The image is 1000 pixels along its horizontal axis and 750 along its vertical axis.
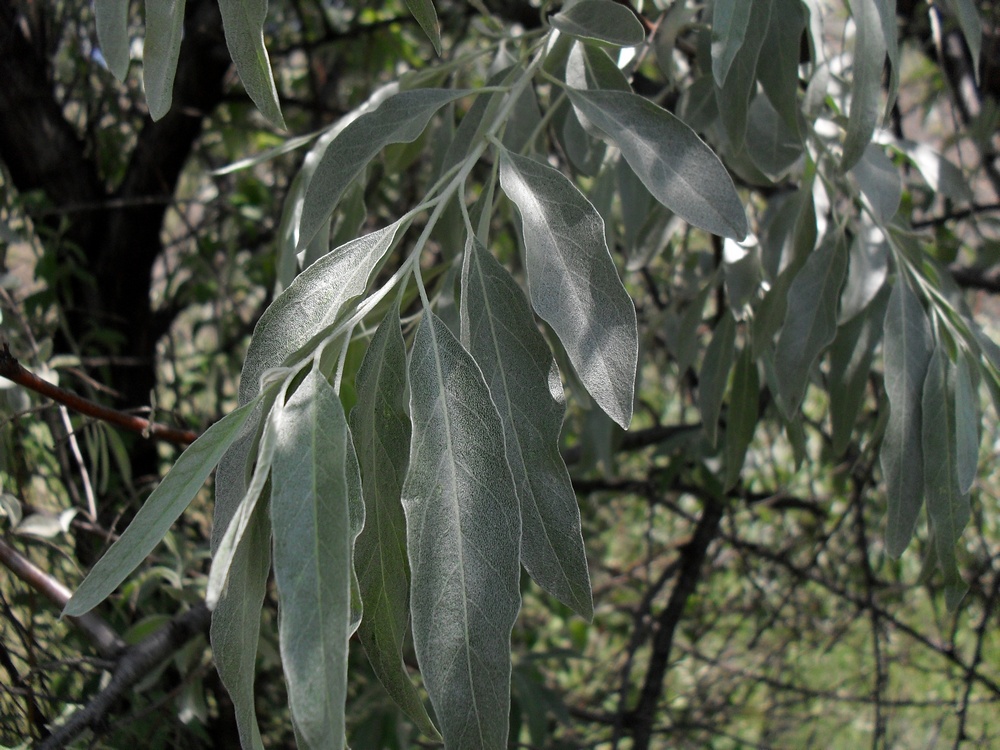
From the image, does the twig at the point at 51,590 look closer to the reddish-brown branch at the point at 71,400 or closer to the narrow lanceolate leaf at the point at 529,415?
the reddish-brown branch at the point at 71,400

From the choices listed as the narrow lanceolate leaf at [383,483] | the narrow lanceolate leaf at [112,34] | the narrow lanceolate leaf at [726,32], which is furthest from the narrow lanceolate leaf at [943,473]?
the narrow lanceolate leaf at [112,34]

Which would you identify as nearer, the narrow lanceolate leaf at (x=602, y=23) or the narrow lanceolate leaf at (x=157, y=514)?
the narrow lanceolate leaf at (x=157, y=514)

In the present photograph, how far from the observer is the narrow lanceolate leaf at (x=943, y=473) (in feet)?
2.33

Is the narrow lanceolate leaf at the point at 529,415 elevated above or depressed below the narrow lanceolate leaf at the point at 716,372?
above

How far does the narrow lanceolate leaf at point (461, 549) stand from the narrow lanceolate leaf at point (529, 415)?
4cm

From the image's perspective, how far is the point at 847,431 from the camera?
913 mm

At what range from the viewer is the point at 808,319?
790 mm

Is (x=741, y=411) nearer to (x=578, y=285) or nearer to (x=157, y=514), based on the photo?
(x=578, y=285)

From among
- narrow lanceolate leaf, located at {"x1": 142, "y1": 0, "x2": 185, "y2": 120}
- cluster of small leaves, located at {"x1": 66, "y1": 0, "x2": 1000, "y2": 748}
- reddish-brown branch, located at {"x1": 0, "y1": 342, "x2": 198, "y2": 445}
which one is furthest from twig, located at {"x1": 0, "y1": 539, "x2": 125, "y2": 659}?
narrow lanceolate leaf, located at {"x1": 142, "y1": 0, "x2": 185, "y2": 120}

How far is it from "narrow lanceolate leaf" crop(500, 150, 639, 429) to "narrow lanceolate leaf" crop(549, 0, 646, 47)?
0.13m

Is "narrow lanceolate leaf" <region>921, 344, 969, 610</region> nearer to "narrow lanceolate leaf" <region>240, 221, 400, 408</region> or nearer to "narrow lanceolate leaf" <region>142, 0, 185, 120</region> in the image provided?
"narrow lanceolate leaf" <region>240, 221, 400, 408</region>

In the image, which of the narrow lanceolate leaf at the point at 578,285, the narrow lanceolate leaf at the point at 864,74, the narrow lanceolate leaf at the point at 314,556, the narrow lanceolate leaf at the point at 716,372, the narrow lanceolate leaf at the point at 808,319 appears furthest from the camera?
the narrow lanceolate leaf at the point at 716,372

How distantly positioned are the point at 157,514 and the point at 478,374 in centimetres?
19

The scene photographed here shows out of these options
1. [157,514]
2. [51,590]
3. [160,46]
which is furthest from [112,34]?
[51,590]
